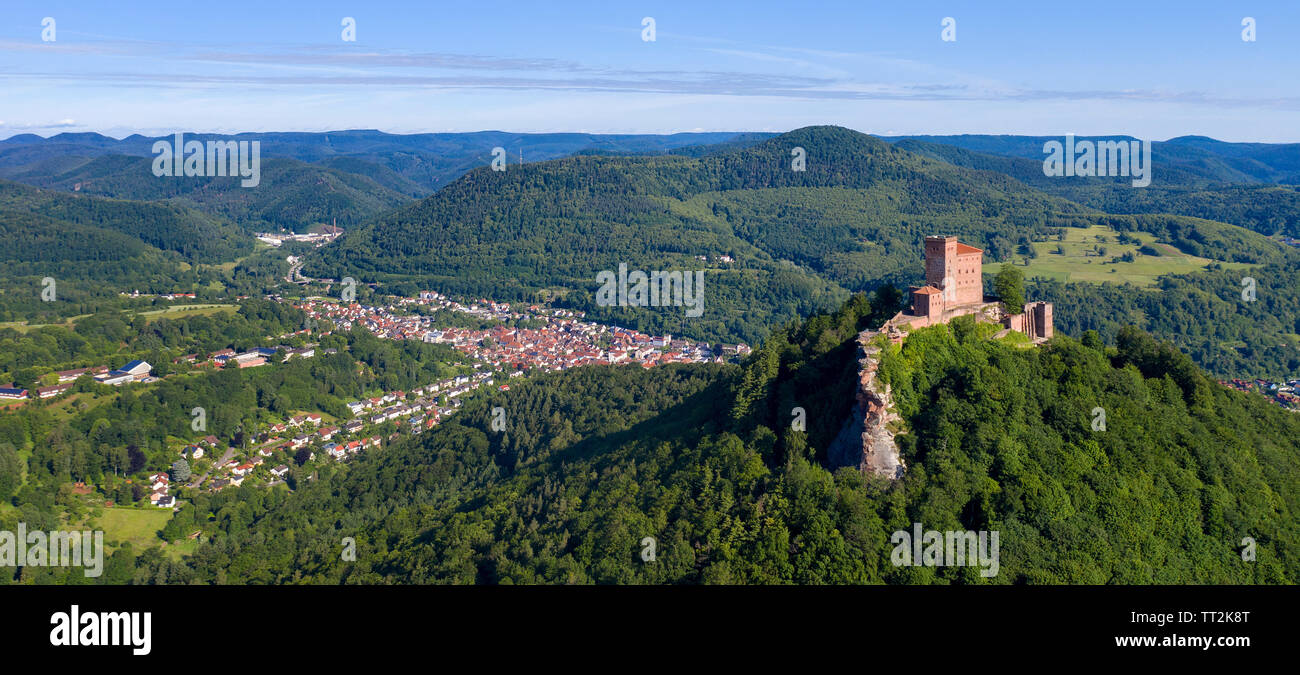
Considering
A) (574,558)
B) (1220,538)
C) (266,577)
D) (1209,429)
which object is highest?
(1209,429)

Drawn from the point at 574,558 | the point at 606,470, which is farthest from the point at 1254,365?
the point at 574,558

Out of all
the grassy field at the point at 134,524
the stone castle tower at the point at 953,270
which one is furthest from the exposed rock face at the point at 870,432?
the grassy field at the point at 134,524

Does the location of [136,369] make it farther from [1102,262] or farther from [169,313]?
[1102,262]

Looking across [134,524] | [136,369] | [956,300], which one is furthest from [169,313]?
[956,300]

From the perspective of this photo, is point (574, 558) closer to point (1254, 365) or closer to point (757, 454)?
point (757, 454)

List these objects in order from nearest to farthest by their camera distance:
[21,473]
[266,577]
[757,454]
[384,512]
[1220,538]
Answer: [1220,538]
[757,454]
[266,577]
[384,512]
[21,473]

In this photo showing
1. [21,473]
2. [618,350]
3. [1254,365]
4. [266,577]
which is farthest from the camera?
[618,350]

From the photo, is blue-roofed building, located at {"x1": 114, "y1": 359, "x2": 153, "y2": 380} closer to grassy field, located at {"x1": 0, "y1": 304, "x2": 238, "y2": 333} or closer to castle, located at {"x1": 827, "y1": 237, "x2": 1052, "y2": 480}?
grassy field, located at {"x1": 0, "y1": 304, "x2": 238, "y2": 333}
